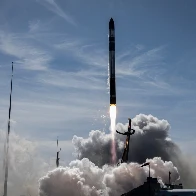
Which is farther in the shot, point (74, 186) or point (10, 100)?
point (74, 186)

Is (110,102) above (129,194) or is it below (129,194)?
above

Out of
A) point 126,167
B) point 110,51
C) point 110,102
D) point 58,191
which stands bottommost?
point 58,191

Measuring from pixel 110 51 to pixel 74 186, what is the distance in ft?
169

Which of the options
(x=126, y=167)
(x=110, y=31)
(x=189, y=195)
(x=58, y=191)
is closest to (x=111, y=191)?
(x=126, y=167)

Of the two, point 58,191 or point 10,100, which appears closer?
point 10,100

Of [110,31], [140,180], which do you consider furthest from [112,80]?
[140,180]

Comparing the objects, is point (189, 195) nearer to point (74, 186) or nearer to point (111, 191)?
point (111, 191)

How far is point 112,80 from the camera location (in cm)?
9944

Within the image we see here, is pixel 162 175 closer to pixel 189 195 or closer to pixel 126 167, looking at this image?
pixel 126 167

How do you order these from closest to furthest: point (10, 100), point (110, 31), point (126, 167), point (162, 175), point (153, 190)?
point (110, 31), point (153, 190), point (10, 100), point (126, 167), point (162, 175)

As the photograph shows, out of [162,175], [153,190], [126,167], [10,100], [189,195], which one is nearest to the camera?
[189,195]

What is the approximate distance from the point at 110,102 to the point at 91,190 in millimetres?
44610

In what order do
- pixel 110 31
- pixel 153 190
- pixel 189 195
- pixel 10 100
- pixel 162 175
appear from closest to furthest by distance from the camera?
pixel 189 195 → pixel 110 31 → pixel 153 190 → pixel 10 100 → pixel 162 175

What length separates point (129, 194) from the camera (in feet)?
366
